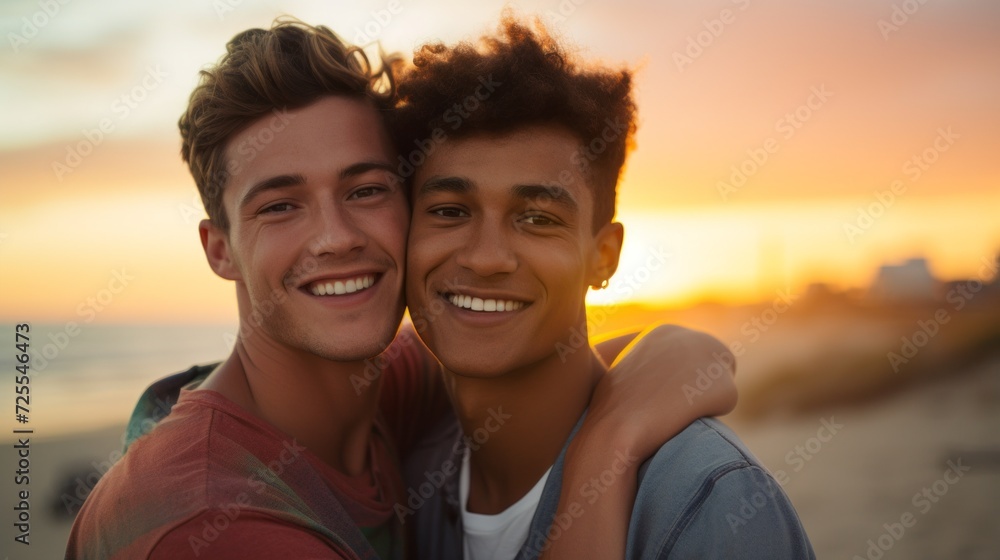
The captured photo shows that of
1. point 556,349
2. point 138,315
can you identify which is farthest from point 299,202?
point 138,315

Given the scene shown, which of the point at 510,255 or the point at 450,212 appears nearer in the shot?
the point at 510,255

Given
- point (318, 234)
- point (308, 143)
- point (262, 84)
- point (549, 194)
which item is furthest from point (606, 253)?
point (262, 84)

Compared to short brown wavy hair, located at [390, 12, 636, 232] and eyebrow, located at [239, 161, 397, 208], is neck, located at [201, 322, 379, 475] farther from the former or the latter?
short brown wavy hair, located at [390, 12, 636, 232]

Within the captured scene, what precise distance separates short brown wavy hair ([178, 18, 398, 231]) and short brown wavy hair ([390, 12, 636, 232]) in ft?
0.67

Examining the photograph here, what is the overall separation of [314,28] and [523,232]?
135 cm

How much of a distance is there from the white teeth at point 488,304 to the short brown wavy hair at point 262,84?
3.10ft

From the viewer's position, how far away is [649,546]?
2.30 meters

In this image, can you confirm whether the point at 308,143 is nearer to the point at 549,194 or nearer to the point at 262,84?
the point at 262,84

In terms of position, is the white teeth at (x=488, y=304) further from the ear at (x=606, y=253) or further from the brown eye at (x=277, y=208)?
the brown eye at (x=277, y=208)

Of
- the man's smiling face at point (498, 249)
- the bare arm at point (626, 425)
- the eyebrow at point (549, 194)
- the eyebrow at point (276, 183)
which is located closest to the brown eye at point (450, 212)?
the man's smiling face at point (498, 249)

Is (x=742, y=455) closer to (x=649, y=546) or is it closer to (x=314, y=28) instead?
(x=649, y=546)

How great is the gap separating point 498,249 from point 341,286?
650 mm

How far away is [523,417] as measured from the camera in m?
2.98

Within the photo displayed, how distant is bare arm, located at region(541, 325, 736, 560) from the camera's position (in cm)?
242
